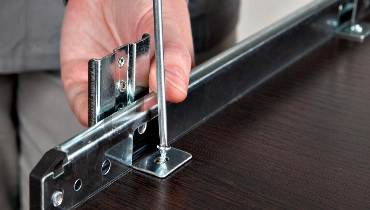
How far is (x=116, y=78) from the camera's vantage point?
1.16ft

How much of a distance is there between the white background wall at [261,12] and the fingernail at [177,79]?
8.2 inches

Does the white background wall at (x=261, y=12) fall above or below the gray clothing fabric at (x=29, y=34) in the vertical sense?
above

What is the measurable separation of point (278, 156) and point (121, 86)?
0.39ft

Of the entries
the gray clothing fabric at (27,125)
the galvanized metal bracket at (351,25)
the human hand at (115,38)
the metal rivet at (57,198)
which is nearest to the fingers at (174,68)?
the human hand at (115,38)

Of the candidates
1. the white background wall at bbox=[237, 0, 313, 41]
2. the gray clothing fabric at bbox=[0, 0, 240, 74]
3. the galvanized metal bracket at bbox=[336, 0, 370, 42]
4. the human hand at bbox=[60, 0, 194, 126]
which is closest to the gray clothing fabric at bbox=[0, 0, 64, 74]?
the gray clothing fabric at bbox=[0, 0, 240, 74]

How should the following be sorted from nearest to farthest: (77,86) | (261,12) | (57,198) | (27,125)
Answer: (57,198) → (77,86) → (261,12) → (27,125)

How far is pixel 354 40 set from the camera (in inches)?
24.0

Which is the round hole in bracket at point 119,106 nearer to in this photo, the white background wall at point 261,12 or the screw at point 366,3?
the white background wall at point 261,12

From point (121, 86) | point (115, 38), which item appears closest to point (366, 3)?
point (115, 38)

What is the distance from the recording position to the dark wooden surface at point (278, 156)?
0.33 meters

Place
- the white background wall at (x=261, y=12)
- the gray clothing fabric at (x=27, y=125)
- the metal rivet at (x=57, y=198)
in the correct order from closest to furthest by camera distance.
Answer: the metal rivet at (x=57, y=198) < the white background wall at (x=261, y=12) < the gray clothing fabric at (x=27, y=125)

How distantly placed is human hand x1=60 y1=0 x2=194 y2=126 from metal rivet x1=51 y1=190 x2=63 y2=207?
0.10m

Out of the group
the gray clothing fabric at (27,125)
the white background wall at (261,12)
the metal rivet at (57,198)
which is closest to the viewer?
the metal rivet at (57,198)

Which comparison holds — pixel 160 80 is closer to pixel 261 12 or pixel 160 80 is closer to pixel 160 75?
pixel 160 75
